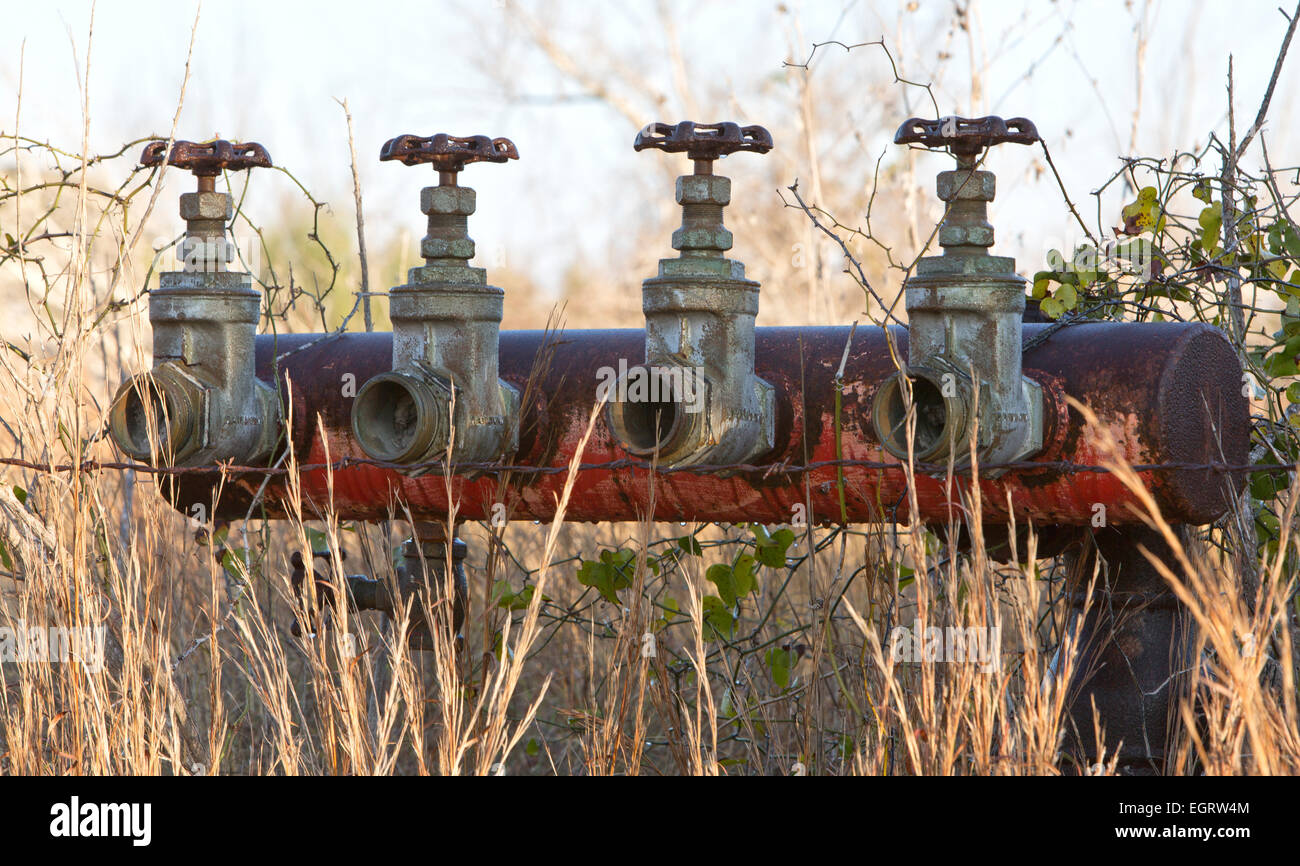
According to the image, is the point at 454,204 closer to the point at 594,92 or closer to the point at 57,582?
the point at 57,582

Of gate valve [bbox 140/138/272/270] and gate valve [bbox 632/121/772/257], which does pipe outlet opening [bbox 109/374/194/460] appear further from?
gate valve [bbox 632/121/772/257]

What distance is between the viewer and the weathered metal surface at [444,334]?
238 cm

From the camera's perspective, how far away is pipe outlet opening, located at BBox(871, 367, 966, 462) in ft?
6.76

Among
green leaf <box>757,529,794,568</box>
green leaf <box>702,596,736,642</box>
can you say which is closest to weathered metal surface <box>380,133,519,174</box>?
green leaf <box>757,529,794,568</box>

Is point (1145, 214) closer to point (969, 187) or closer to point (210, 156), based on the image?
point (969, 187)

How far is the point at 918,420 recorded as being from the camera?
2.26 metres

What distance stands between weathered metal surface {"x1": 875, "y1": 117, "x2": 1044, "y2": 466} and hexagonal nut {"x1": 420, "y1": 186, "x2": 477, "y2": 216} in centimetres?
82

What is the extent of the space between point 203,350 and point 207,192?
0.34 metres

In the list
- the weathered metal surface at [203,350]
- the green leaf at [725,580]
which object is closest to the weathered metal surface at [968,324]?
the green leaf at [725,580]

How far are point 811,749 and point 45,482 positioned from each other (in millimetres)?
1514

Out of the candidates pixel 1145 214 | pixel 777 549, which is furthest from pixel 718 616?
pixel 1145 214

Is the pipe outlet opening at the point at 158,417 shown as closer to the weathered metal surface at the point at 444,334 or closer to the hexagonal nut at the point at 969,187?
the weathered metal surface at the point at 444,334

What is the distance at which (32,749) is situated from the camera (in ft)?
7.06

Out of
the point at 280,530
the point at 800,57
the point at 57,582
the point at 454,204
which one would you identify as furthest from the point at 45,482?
the point at 800,57
